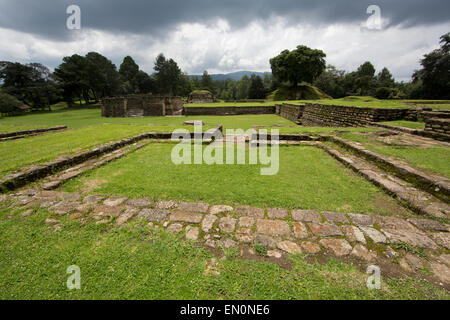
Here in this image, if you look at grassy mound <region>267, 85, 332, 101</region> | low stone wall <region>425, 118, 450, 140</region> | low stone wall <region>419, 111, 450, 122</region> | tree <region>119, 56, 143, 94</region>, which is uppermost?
tree <region>119, 56, 143, 94</region>

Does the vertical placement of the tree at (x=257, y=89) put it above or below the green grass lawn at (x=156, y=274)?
above

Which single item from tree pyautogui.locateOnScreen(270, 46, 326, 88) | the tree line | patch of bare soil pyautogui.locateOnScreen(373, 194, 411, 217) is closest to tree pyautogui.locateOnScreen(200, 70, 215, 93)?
the tree line

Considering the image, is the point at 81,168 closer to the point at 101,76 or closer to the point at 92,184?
the point at 92,184

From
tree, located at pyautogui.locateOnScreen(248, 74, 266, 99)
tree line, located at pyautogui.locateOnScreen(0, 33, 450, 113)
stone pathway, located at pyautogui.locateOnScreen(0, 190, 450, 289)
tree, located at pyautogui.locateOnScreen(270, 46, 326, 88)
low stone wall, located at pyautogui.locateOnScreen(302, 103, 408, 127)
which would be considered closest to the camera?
stone pathway, located at pyautogui.locateOnScreen(0, 190, 450, 289)

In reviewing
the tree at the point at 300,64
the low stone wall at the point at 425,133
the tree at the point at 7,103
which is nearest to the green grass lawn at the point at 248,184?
the low stone wall at the point at 425,133

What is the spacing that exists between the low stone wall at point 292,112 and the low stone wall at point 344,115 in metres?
0.72

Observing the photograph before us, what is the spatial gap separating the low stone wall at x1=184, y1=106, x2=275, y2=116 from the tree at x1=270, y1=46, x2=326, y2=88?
706 inches

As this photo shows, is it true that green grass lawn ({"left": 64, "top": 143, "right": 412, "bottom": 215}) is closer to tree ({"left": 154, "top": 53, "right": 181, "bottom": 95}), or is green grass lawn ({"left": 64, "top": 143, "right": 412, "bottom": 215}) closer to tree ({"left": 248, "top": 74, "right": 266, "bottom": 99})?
tree ({"left": 248, "top": 74, "right": 266, "bottom": 99})

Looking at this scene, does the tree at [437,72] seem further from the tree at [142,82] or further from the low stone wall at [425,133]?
the tree at [142,82]

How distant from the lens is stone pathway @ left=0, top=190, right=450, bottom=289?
1.82 metres

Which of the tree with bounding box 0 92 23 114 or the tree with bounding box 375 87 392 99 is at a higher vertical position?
the tree with bounding box 375 87 392 99

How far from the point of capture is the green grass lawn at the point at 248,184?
2805 mm
